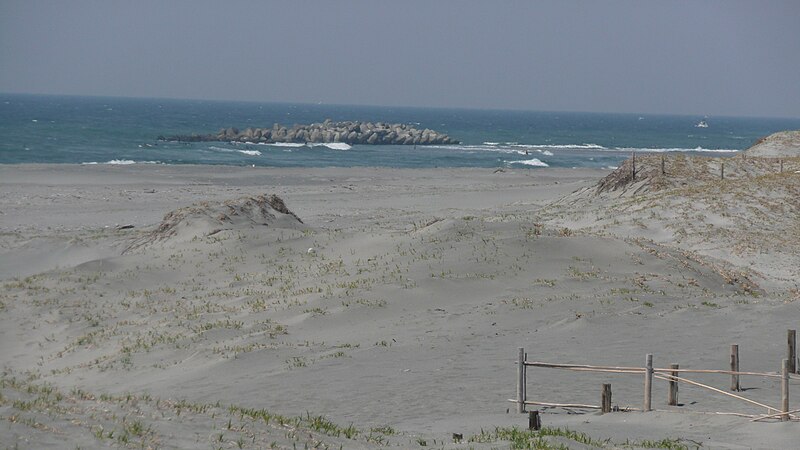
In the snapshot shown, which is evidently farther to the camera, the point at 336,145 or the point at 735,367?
the point at 336,145

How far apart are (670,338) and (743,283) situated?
21.9ft

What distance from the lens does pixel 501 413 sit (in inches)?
530

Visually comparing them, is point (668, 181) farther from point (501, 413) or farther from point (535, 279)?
point (501, 413)

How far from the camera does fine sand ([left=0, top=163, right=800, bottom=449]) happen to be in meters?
11.3

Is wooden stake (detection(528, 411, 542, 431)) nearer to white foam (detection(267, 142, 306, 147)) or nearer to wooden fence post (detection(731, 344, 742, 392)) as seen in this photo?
wooden fence post (detection(731, 344, 742, 392))

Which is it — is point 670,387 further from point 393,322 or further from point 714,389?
point 393,322

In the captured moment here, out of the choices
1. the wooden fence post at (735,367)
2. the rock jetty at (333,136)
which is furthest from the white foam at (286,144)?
the wooden fence post at (735,367)

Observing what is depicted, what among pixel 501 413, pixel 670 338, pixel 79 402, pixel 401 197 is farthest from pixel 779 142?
pixel 79 402

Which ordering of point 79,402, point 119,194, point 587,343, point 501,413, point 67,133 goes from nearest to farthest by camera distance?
point 79,402, point 501,413, point 587,343, point 119,194, point 67,133

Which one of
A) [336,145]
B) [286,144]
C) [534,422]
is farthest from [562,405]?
[286,144]

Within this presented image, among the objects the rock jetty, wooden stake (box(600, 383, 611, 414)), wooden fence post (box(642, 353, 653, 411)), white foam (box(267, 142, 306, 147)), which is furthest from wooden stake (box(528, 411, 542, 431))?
the rock jetty

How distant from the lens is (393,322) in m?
19.0

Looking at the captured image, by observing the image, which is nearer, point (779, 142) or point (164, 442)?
point (164, 442)

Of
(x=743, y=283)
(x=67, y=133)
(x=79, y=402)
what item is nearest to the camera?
(x=79, y=402)
